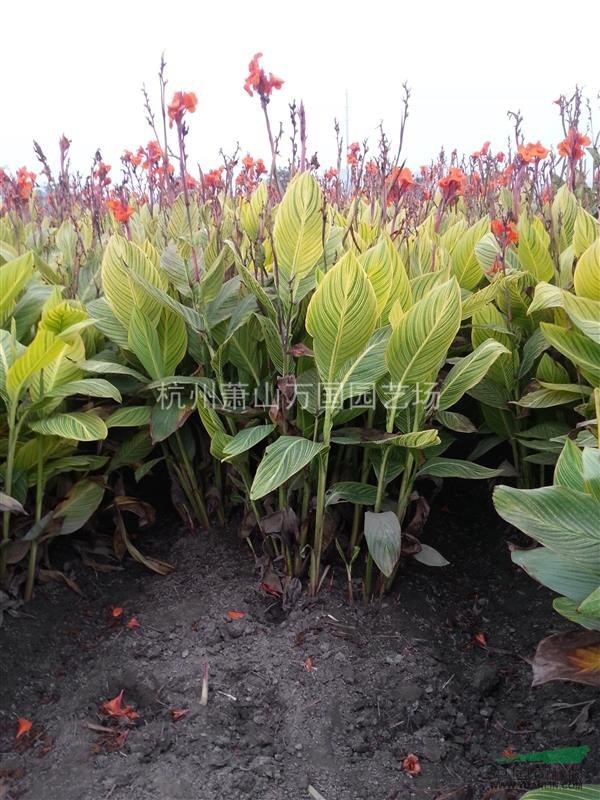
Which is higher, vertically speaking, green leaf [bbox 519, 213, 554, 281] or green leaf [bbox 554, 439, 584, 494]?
green leaf [bbox 519, 213, 554, 281]

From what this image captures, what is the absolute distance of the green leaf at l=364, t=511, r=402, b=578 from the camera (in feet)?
5.66

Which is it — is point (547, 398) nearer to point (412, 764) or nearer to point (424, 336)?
point (424, 336)

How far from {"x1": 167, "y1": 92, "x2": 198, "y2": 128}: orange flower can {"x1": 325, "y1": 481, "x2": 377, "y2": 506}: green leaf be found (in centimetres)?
101

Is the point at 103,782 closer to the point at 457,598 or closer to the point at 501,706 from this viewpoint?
the point at 501,706

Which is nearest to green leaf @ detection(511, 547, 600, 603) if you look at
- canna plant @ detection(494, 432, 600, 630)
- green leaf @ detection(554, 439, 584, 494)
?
canna plant @ detection(494, 432, 600, 630)

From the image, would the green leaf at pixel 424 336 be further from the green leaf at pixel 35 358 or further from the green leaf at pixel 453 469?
the green leaf at pixel 35 358

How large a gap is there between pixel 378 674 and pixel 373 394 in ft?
2.28

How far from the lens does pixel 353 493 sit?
1.87 metres

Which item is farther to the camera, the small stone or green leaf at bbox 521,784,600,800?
the small stone

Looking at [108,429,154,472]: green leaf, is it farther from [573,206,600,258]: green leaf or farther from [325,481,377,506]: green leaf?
[573,206,600,258]: green leaf

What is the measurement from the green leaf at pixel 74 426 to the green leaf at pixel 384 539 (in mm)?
698

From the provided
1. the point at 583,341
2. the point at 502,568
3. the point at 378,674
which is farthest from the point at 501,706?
the point at 583,341

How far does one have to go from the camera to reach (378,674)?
173cm

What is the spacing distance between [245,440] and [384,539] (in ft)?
1.39
